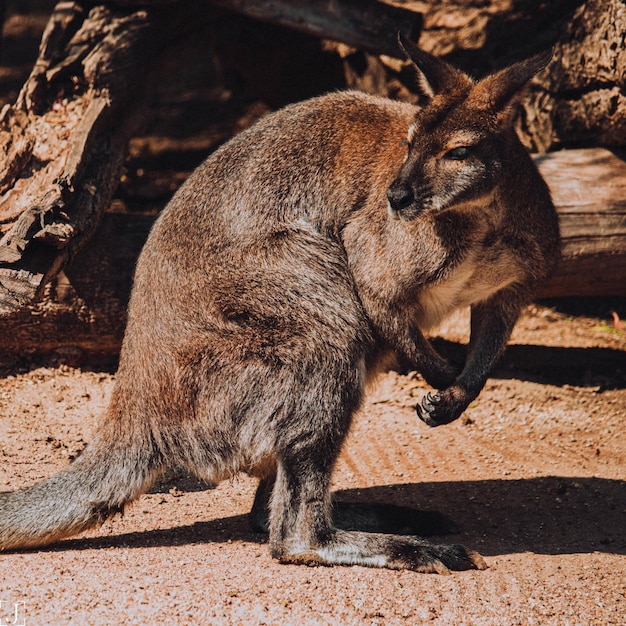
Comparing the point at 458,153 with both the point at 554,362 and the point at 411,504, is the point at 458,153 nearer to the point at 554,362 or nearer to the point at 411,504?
the point at 411,504

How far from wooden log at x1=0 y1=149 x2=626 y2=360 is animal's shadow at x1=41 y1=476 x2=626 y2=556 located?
1654mm

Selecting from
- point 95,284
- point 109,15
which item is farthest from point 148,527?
point 109,15

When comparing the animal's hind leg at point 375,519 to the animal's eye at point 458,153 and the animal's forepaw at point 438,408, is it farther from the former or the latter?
the animal's eye at point 458,153

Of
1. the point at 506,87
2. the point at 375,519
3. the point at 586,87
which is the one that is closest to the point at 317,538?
the point at 375,519

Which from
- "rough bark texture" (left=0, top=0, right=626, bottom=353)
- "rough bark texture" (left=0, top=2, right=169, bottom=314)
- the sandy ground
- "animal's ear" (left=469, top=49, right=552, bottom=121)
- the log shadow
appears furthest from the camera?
the log shadow

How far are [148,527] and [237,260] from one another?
5.20 feet

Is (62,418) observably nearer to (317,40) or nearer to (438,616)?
(438,616)

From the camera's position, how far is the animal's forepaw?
472cm

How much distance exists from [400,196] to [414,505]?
2.02 meters

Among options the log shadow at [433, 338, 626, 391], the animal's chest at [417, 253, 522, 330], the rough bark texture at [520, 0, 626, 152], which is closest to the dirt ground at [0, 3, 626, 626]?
the log shadow at [433, 338, 626, 391]

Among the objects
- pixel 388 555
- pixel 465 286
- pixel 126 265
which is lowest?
pixel 388 555

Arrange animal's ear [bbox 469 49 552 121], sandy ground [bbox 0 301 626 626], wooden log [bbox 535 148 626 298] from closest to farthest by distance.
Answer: sandy ground [bbox 0 301 626 626] < animal's ear [bbox 469 49 552 121] < wooden log [bbox 535 148 626 298]

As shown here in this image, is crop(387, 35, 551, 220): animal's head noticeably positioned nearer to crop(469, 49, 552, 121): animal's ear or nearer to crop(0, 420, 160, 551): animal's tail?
crop(469, 49, 552, 121): animal's ear

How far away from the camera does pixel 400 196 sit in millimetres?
4191
